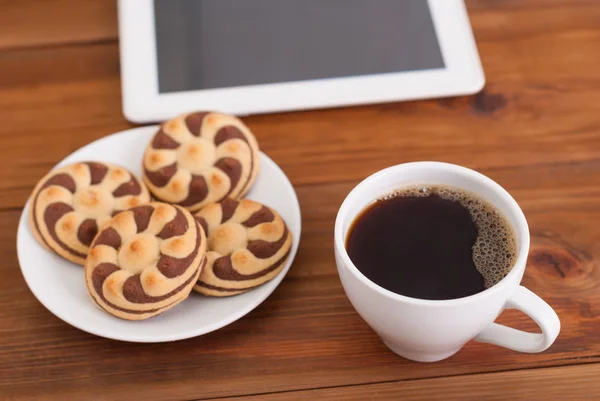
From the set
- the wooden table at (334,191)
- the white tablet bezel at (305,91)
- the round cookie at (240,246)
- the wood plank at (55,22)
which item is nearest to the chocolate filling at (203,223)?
the round cookie at (240,246)

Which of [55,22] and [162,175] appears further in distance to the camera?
[55,22]

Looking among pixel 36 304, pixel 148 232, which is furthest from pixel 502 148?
pixel 36 304

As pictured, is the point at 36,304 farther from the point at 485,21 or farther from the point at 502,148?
the point at 485,21

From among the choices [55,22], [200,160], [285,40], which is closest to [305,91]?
[285,40]

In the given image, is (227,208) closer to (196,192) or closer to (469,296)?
(196,192)

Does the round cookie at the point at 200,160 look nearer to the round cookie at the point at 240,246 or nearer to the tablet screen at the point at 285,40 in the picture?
the round cookie at the point at 240,246

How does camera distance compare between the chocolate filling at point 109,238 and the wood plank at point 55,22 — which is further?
the wood plank at point 55,22
